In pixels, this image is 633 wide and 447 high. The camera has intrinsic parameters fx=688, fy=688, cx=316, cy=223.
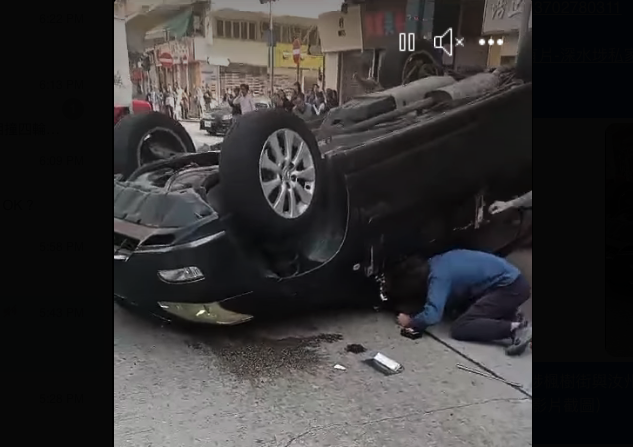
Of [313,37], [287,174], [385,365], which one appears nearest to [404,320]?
[385,365]

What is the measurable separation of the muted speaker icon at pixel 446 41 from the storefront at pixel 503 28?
10cm

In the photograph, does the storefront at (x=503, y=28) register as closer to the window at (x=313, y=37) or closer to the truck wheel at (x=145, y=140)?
the window at (x=313, y=37)

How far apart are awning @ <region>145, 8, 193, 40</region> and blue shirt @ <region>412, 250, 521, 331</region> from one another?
1.01 metres

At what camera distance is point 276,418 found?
193cm

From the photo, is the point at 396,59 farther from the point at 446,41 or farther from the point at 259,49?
the point at 259,49

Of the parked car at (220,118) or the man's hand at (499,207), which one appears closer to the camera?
the parked car at (220,118)

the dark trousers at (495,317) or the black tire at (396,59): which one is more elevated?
the black tire at (396,59)

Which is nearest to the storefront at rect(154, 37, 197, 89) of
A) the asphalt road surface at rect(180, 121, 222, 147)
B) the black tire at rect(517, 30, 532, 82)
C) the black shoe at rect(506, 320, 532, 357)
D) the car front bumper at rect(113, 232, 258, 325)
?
the asphalt road surface at rect(180, 121, 222, 147)

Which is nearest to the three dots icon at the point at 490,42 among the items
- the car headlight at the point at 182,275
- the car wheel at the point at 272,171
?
the car wheel at the point at 272,171

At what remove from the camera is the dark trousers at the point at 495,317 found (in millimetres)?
2090
